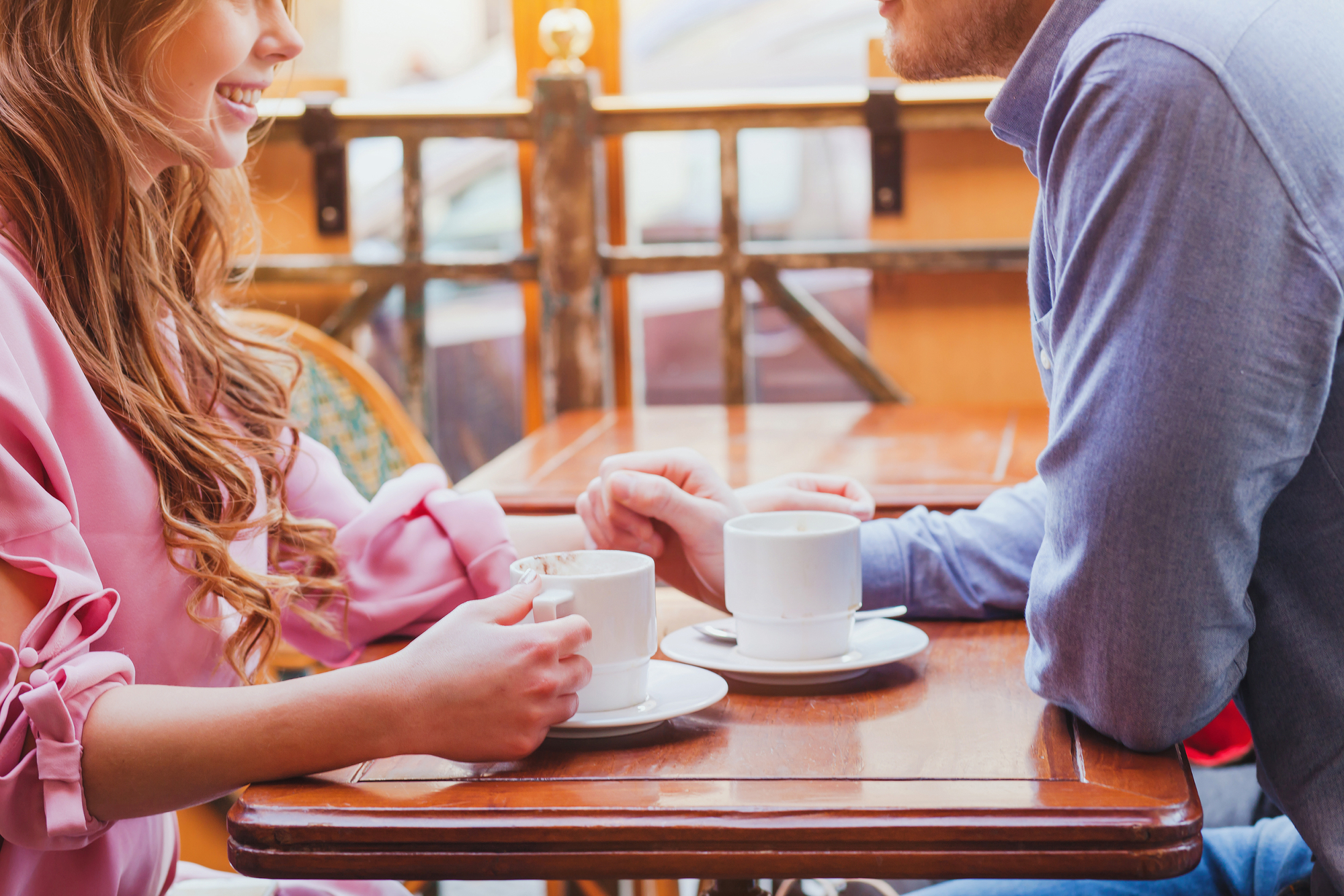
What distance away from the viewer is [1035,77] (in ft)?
2.97

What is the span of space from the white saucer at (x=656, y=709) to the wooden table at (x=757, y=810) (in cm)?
1

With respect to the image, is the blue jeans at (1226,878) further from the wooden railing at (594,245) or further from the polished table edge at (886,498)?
the wooden railing at (594,245)

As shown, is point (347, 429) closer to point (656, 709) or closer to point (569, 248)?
point (569, 248)

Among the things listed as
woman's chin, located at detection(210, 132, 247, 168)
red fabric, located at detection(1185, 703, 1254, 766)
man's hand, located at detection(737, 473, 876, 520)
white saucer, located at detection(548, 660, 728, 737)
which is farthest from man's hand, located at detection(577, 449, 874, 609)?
red fabric, located at detection(1185, 703, 1254, 766)

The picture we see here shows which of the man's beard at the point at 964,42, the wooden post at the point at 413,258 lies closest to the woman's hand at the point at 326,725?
the man's beard at the point at 964,42

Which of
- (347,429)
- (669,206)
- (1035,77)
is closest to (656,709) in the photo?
(1035,77)

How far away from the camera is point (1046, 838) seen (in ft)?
2.20

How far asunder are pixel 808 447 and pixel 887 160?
0.85 meters

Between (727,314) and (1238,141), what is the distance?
198cm

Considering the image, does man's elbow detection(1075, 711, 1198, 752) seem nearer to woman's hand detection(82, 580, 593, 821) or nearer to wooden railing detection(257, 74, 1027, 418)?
woman's hand detection(82, 580, 593, 821)

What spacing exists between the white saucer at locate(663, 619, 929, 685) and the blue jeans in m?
0.25

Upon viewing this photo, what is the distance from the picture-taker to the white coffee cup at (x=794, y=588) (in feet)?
2.94

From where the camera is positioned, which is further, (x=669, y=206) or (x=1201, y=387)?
(x=669, y=206)

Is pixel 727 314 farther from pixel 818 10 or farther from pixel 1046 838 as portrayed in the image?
pixel 1046 838
